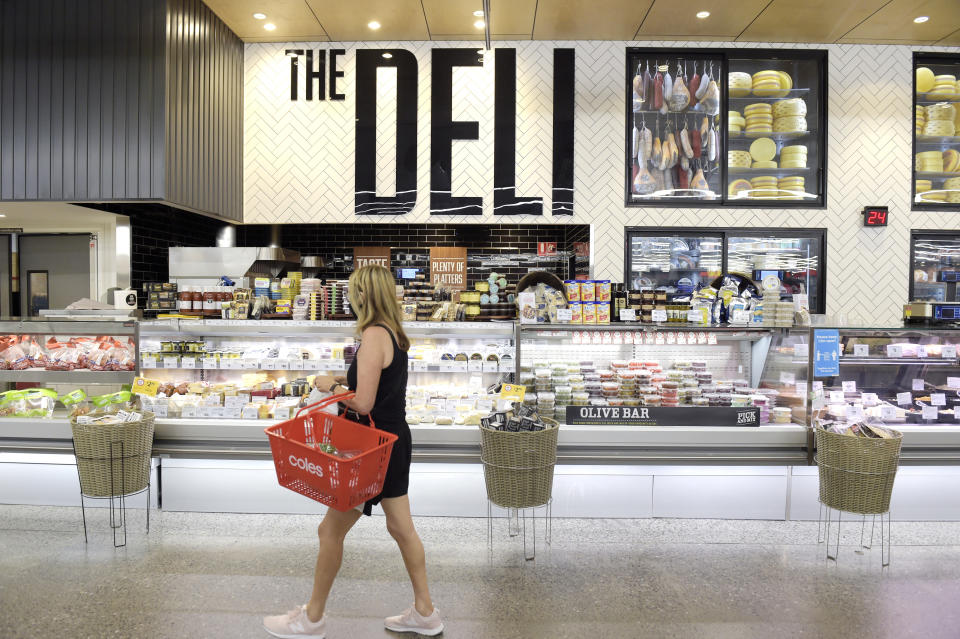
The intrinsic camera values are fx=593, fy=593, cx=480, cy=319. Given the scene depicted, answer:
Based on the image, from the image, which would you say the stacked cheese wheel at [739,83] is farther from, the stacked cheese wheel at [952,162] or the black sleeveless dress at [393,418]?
the black sleeveless dress at [393,418]

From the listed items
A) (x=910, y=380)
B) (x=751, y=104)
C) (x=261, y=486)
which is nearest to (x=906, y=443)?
(x=910, y=380)

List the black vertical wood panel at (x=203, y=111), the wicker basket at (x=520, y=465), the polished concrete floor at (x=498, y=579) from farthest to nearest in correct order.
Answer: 1. the black vertical wood panel at (x=203, y=111)
2. the wicker basket at (x=520, y=465)
3. the polished concrete floor at (x=498, y=579)

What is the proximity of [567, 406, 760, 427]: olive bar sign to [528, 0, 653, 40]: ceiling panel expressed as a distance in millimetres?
3590

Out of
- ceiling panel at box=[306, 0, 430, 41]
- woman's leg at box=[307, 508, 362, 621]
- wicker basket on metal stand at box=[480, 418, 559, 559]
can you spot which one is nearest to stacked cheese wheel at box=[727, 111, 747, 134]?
ceiling panel at box=[306, 0, 430, 41]

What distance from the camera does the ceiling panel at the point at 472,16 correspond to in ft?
17.1

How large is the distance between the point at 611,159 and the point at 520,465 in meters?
3.80

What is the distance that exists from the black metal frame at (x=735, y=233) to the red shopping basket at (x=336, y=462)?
4086 mm

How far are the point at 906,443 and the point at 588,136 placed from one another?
3.80 metres

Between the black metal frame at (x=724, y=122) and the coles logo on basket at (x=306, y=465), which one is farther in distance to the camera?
the black metal frame at (x=724, y=122)

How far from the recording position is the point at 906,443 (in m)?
3.83

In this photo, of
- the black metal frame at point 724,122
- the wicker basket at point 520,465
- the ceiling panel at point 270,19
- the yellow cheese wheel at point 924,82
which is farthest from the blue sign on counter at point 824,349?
the ceiling panel at point 270,19

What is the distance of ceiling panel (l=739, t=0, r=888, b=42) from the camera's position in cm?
520

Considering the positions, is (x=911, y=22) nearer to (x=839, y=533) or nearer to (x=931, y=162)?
(x=931, y=162)

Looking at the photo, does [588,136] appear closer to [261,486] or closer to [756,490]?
[756,490]
